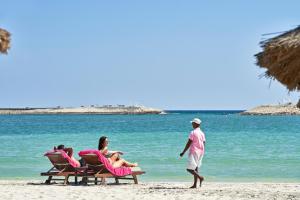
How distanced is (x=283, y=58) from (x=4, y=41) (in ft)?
12.4

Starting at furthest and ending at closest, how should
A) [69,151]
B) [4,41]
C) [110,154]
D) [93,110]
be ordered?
[93,110], [69,151], [110,154], [4,41]

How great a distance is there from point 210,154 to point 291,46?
60.9 feet

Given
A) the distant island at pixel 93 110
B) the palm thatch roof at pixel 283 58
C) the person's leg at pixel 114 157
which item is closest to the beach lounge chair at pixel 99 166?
the person's leg at pixel 114 157

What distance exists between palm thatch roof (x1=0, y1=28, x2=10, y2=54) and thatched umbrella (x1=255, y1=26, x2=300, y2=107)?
3.44 meters

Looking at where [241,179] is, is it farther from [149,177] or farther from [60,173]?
[60,173]

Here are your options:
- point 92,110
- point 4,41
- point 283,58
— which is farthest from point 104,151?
point 92,110

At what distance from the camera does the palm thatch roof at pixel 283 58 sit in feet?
29.8

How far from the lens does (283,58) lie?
919cm

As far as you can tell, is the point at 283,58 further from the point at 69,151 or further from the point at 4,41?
the point at 69,151

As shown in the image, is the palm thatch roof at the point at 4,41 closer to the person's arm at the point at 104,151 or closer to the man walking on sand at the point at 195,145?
the man walking on sand at the point at 195,145

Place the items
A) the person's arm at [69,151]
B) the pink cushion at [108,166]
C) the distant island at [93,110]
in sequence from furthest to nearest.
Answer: the distant island at [93,110] → the person's arm at [69,151] → the pink cushion at [108,166]

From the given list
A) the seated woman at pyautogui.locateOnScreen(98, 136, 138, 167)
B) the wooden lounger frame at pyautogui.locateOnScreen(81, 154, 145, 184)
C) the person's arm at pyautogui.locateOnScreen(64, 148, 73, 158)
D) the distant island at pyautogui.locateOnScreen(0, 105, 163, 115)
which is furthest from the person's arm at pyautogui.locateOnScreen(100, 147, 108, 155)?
the distant island at pyautogui.locateOnScreen(0, 105, 163, 115)

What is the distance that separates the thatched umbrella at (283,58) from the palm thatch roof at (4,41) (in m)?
3.44

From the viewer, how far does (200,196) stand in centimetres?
1148
